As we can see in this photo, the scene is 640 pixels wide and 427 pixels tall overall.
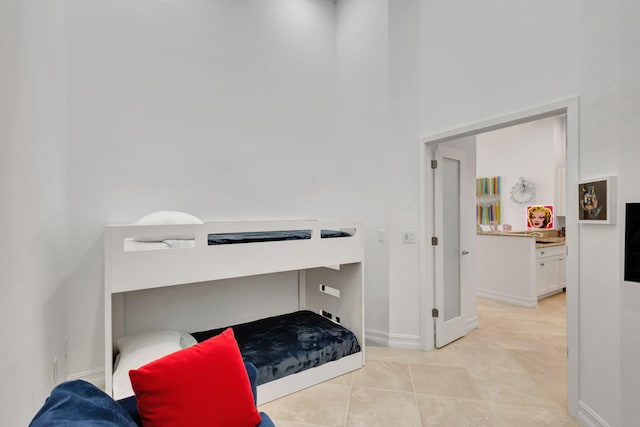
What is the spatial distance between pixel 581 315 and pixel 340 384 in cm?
161

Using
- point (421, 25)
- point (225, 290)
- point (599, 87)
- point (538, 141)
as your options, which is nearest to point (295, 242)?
point (225, 290)

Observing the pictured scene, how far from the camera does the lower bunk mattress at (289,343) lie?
2142mm

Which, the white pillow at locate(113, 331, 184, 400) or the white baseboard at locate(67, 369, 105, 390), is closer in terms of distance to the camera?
the white pillow at locate(113, 331, 184, 400)

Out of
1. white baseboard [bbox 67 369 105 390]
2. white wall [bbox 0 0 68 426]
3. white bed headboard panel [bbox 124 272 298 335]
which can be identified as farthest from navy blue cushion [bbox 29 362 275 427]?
white baseboard [bbox 67 369 105 390]

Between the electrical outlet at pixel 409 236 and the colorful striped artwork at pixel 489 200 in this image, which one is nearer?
the electrical outlet at pixel 409 236

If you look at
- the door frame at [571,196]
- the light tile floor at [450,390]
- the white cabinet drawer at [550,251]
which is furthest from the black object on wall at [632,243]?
the white cabinet drawer at [550,251]

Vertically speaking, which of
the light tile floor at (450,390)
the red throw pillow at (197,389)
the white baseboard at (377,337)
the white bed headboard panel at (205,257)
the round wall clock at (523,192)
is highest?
the round wall clock at (523,192)

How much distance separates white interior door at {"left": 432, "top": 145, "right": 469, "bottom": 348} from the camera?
9.37 feet

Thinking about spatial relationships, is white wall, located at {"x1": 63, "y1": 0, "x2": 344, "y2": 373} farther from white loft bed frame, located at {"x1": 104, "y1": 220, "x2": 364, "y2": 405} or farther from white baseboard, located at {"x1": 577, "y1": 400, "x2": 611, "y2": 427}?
white baseboard, located at {"x1": 577, "y1": 400, "x2": 611, "y2": 427}

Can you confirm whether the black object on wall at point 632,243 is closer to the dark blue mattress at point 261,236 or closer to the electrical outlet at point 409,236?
the electrical outlet at point 409,236

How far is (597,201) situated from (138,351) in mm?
2853

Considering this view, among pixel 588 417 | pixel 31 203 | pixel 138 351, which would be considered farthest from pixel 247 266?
pixel 588 417

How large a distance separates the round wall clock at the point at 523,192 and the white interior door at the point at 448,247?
3064 millimetres

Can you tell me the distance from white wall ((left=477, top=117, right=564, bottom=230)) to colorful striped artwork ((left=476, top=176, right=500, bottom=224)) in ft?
0.27
